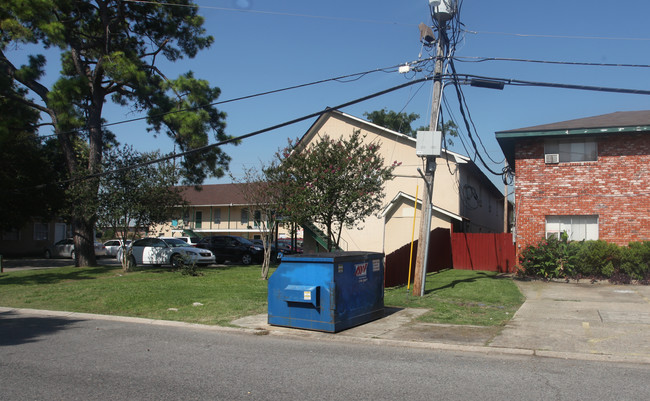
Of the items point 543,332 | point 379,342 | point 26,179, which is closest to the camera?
point 379,342

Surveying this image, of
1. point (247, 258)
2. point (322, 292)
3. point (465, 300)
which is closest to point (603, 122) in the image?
point (465, 300)

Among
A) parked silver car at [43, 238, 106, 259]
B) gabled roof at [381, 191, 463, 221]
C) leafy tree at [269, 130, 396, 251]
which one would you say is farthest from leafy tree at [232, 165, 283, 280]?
parked silver car at [43, 238, 106, 259]

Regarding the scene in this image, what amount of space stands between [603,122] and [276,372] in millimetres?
16488

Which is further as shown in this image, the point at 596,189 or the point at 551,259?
the point at 596,189

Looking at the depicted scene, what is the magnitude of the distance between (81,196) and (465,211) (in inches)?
703

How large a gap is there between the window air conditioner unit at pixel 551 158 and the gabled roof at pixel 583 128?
0.68 meters

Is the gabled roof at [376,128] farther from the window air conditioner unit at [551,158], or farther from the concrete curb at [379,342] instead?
the concrete curb at [379,342]

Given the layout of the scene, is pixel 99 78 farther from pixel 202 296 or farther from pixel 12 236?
pixel 12 236

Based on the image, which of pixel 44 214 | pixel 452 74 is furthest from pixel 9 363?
pixel 44 214

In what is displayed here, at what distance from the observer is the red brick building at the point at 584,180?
17.2 meters

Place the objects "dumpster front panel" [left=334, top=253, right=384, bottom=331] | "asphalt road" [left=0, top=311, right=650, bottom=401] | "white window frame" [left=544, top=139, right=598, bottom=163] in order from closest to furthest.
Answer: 1. "asphalt road" [left=0, top=311, right=650, bottom=401]
2. "dumpster front panel" [left=334, top=253, right=384, bottom=331]
3. "white window frame" [left=544, top=139, right=598, bottom=163]

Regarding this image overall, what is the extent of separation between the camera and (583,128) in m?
17.5

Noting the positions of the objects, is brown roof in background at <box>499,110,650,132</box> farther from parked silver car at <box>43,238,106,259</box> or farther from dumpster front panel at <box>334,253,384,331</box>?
parked silver car at <box>43,238,106,259</box>

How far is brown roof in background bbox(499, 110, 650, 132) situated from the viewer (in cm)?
1733
